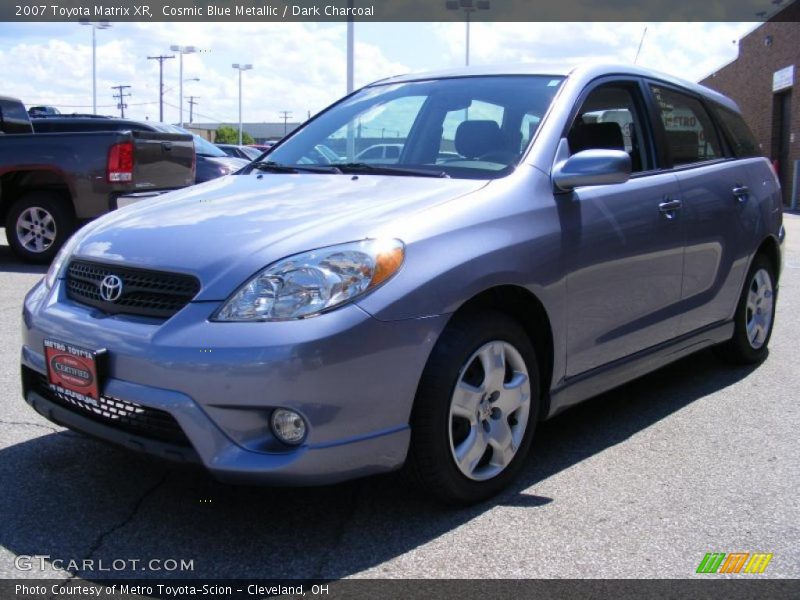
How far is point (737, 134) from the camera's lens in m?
5.52

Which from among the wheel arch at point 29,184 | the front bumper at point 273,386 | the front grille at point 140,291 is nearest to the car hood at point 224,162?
the wheel arch at point 29,184

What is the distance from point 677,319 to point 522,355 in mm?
1375

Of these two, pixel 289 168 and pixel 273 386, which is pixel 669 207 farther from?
pixel 273 386

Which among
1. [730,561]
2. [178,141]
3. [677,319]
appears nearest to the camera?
[730,561]

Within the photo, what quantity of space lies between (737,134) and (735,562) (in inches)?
130

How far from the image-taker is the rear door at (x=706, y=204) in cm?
457

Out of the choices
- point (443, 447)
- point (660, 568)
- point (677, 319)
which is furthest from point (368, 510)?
point (677, 319)

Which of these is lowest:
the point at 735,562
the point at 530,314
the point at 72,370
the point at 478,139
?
the point at 735,562

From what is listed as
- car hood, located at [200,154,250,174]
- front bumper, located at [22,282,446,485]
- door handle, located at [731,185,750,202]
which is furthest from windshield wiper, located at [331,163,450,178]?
car hood, located at [200,154,250,174]

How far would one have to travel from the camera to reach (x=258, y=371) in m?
2.79

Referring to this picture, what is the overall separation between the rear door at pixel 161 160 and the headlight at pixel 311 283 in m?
7.13

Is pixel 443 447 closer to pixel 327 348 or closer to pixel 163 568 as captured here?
pixel 327 348

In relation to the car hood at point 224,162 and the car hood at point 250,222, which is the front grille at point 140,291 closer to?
the car hood at point 250,222

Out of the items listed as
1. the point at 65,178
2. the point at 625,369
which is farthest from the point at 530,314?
the point at 65,178
